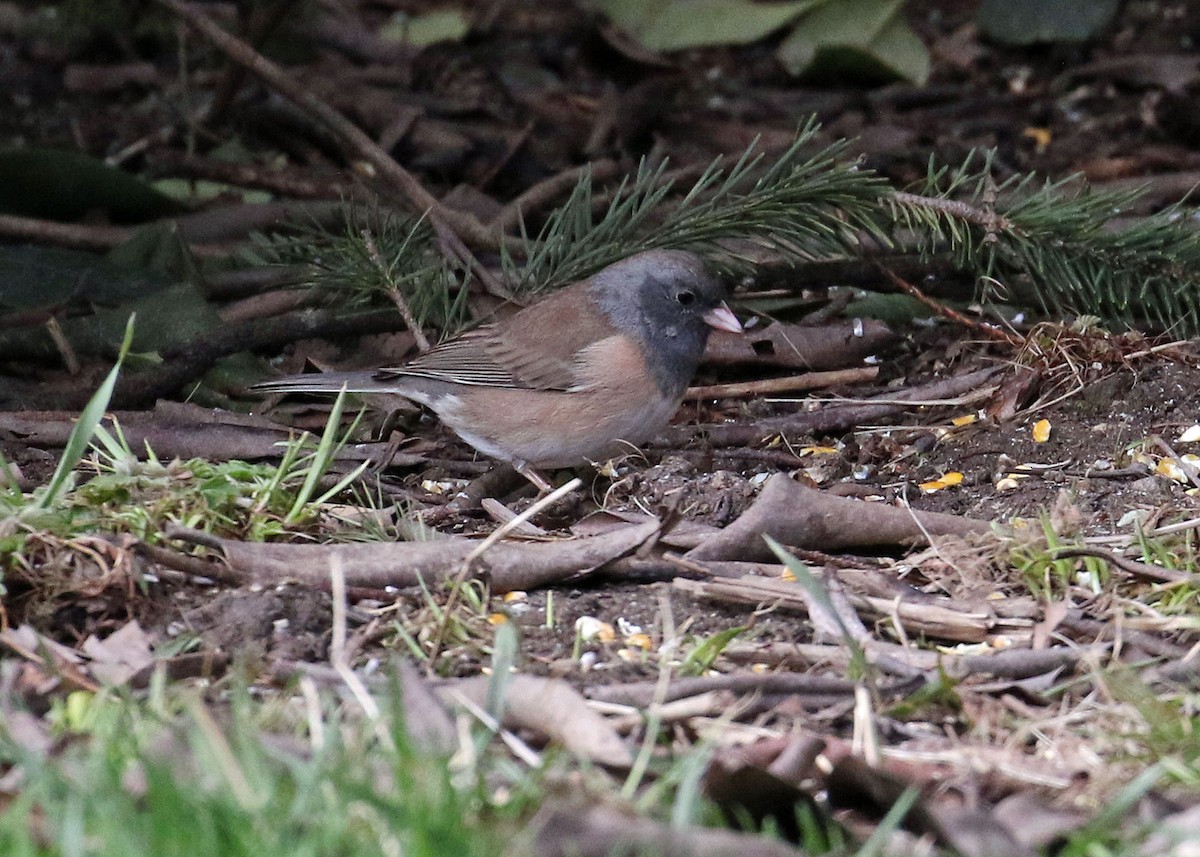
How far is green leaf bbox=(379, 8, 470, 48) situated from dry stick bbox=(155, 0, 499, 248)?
1.93 m

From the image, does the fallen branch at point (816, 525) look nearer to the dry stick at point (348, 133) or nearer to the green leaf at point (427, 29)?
the dry stick at point (348, 133)

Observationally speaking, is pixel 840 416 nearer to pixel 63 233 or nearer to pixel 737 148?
pixel 737 148

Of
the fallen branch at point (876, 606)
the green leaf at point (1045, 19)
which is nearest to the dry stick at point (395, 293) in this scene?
the fallen branch at point (876, 606)

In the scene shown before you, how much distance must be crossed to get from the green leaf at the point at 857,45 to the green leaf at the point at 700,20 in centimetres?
11

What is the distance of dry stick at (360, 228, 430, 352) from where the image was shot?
14.2ft

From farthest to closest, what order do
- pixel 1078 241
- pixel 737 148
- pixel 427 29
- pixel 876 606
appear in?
1. pixel 427 29
2. pixel 737 148
3. pixel 1078 241
4. pixel 876 606

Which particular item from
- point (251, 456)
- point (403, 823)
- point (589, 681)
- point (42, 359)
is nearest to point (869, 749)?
point (589, 681)

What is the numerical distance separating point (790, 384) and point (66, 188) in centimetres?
275

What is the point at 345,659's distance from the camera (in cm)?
275

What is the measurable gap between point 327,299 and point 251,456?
782mm

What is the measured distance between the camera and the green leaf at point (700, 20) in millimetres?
6910

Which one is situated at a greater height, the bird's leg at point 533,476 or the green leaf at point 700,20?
the green leaf at point 700,20

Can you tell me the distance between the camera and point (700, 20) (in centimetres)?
701

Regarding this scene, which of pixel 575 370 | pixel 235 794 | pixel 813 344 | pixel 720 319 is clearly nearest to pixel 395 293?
pixel 575 370
